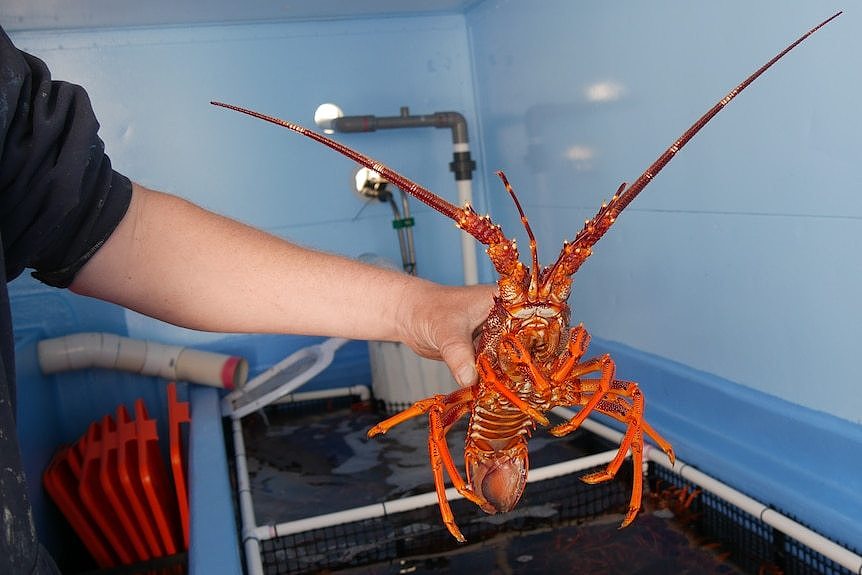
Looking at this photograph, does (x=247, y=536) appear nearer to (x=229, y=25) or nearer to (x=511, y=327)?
(x=511, y=327)

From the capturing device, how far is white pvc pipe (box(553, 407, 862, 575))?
161 cm

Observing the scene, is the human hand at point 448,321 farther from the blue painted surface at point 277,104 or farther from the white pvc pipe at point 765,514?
the blue painted surface at point 277,104

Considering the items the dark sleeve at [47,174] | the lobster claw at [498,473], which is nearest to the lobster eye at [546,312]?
the lobster claw at [498,473]

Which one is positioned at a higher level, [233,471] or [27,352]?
[27,352]

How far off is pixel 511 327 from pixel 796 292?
911mm

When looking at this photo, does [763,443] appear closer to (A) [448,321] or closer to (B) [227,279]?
(A) [448,321]

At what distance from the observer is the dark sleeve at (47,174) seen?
105 cm

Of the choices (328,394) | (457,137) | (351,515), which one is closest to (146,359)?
(328,394)

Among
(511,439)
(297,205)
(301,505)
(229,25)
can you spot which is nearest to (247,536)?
(301,505)

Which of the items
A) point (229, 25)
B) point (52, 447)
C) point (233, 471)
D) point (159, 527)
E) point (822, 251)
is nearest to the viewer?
point (822, 251)

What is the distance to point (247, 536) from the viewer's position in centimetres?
200

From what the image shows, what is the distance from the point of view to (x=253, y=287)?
51.4 inches

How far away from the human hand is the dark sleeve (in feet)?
1.62

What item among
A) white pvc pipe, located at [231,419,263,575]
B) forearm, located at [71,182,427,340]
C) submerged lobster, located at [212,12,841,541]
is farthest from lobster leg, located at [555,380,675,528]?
white pvc pipe, located at [231,419,263,575]
